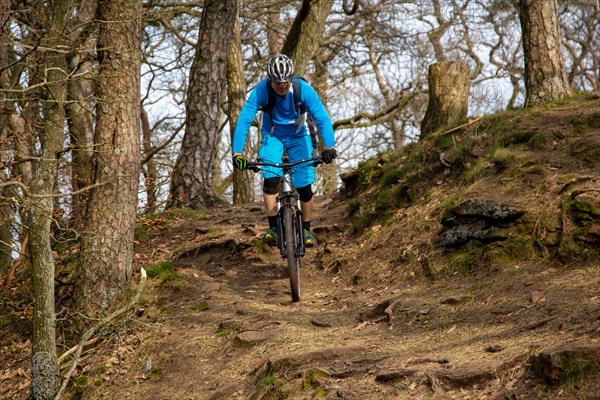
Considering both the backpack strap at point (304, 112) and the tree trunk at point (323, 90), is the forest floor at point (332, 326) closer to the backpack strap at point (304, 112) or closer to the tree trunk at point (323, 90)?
the backpack strap at point (304, 112)

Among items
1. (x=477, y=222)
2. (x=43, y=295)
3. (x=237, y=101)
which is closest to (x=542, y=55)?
(x=477, y=222)

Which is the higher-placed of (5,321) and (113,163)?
(113,163)

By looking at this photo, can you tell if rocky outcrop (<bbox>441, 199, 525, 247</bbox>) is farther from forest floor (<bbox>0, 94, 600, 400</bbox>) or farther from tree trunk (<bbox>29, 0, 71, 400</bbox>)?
tree trunk (<bbox>29, 0, 71, 400</bbox>)

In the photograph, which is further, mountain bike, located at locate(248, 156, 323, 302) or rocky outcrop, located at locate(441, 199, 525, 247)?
mountain bike, located at locate(248, 156, 323, 302)

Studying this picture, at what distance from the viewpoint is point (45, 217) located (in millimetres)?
6672

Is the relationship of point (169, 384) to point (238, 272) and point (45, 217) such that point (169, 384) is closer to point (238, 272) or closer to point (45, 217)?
point (45, 217)

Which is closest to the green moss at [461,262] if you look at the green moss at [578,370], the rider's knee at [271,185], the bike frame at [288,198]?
the bike frame at [288,198]

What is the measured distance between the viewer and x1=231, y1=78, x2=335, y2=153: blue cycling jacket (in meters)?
7.79

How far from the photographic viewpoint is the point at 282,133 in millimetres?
8094

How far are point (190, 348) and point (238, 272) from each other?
230 cm

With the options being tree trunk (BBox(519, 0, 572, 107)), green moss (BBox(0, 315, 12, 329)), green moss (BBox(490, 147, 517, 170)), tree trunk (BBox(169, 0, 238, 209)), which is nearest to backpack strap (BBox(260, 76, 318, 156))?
green moss (BBox(490, 147, 517, 170))

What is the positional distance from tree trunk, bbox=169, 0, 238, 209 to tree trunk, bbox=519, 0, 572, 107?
4768 mm

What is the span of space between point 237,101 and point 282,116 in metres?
6.19

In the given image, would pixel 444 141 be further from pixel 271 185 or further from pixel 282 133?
pixel 271 185
